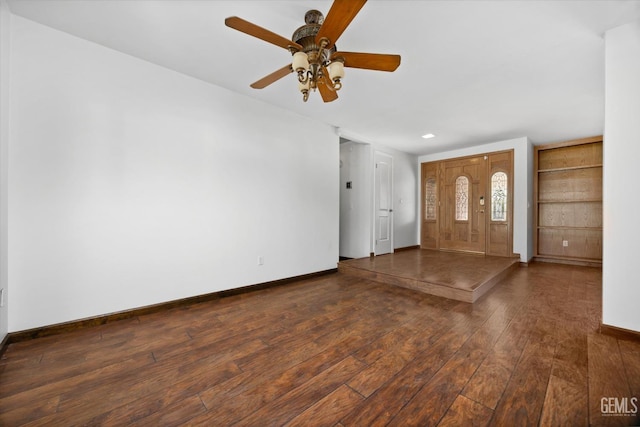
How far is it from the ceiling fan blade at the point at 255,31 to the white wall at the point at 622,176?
2604mm

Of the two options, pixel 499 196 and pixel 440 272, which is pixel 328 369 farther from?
pixel 499 196

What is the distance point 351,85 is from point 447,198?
4.43 meters

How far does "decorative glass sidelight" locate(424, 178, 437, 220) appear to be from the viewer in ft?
21.6

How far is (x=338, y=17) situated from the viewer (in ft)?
4.86

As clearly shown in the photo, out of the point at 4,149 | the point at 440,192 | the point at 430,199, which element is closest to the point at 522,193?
the point at 440,192

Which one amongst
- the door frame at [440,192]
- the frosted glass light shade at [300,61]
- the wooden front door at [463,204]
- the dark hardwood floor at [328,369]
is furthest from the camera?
the wooden front door at [463,204]

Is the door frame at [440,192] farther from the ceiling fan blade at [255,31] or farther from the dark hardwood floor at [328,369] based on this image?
the ceiling fan blade at [255,31]

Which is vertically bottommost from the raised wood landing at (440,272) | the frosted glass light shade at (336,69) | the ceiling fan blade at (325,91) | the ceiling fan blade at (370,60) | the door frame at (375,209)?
the raised wood landing at (440,272)

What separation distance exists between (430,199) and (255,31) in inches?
241

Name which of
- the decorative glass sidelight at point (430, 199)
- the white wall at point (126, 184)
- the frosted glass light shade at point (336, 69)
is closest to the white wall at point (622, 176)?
the frosted glass light shade at point (336, 69)

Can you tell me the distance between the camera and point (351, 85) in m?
3.04

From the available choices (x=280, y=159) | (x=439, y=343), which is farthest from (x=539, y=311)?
(x=280, y=159)

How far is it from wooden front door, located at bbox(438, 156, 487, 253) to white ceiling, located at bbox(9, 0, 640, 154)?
6.78 ft

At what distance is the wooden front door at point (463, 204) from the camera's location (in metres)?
5.73
